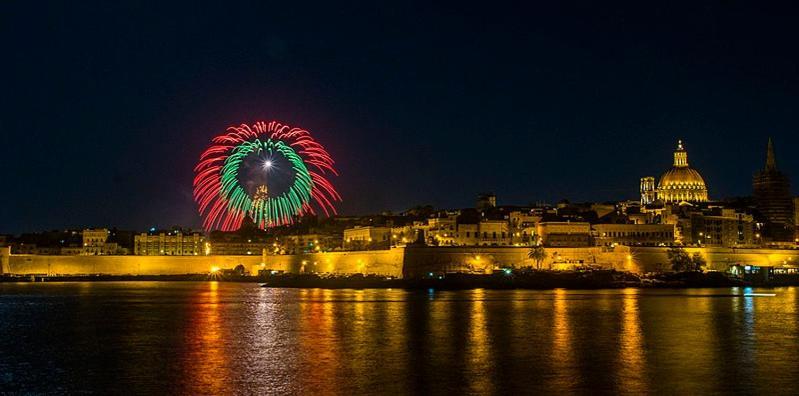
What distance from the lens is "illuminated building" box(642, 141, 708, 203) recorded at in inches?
3514

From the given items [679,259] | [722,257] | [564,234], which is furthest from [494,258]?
[722,257]

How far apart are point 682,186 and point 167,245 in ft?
147

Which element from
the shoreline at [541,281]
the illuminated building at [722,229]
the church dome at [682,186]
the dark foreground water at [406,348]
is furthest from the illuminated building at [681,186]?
the dark foreground water at [406,348]

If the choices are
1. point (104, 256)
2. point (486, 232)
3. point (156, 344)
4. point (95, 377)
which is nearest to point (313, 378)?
point (95, 377)

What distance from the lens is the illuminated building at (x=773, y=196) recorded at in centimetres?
8452

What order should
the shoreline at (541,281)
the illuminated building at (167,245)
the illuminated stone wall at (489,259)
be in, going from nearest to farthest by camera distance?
the shoreline at (541,281) < the illuminated stone wall at (489,259) < the illuminated building at (167,245)

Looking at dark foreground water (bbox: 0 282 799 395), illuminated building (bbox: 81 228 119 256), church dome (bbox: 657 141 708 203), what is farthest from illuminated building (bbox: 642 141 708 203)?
dark foreground water (bbox: 0 282 799 395)

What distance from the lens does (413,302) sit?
39.8 meters

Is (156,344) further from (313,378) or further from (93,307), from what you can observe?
(93,307)

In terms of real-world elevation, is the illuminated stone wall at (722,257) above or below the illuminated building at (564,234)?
below

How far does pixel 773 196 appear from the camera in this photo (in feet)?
281

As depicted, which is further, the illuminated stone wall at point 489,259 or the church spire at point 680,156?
the church spire at point 680,156

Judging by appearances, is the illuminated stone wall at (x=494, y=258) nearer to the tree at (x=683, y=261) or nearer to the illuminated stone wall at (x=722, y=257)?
the illuminated stone wall at (x=722, y=257)

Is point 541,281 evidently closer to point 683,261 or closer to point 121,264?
point 683,261
